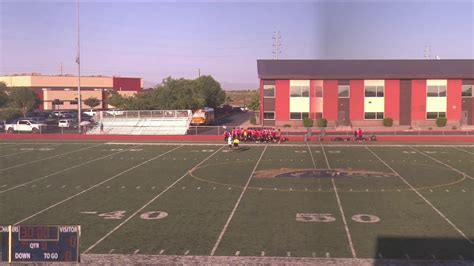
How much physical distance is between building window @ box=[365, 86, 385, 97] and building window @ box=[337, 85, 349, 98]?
1.45 m

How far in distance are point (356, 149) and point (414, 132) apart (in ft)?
30.7

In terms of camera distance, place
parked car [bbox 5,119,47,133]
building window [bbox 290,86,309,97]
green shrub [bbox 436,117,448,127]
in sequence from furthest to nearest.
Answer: building window [bbox 290,86,309,97]
green shrub [bbox 436,117,448,127]
parked car [bbox 5,119,47,133]

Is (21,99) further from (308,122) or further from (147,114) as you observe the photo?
(308,122)

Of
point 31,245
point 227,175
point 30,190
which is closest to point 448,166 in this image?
point 227,175

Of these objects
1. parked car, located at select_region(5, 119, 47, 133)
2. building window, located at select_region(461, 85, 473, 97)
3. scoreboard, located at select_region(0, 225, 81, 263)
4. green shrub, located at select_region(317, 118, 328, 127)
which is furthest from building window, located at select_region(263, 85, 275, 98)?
scoreboard, located at select_region(0, 225, 81, 263)

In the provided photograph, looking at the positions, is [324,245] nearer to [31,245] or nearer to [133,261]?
[133,261]

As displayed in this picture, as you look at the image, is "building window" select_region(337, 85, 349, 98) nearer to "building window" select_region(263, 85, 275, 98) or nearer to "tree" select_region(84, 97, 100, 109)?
"building window" select_region(263, 85, 275, 98)

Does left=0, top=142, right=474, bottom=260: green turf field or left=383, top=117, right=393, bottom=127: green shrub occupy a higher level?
left=383, top=117, right=393, bottom=127: green shrub

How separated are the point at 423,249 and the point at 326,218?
2.75 m

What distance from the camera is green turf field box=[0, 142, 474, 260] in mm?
10070

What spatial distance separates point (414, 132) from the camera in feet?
114

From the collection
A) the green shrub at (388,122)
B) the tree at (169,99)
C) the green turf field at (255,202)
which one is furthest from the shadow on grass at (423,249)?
the tree at (169,99)

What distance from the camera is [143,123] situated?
3862 cm

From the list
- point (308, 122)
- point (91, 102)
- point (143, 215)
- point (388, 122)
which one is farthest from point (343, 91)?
point (91, 102)
